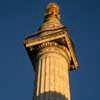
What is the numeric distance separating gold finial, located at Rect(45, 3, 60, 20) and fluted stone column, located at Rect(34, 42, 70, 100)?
4.06 m

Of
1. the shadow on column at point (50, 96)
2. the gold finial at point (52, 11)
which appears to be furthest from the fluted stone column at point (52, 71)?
the gold finial at point (52, 11)

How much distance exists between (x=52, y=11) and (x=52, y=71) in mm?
7068

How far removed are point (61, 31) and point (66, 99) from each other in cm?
502

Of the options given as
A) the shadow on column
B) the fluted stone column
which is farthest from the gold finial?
the shadow on column

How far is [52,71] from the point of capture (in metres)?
21.7

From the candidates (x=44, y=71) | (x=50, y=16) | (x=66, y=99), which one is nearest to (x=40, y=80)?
(x=44, y=71)

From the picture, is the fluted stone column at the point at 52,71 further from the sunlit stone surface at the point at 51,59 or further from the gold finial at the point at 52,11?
the gold finial at the point at 52,11

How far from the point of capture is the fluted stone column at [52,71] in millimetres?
20638

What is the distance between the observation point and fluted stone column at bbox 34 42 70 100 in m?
20.6

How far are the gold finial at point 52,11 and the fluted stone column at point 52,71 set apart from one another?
4061 millimetres

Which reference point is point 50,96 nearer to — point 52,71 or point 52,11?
point 52,71

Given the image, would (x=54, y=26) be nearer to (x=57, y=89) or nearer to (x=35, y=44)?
(x=35, y=44)

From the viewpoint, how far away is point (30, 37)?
24.1m

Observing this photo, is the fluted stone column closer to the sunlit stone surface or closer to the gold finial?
the sunlit stone surface
